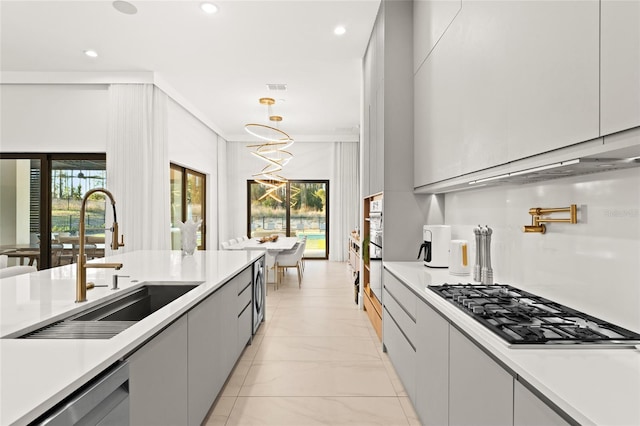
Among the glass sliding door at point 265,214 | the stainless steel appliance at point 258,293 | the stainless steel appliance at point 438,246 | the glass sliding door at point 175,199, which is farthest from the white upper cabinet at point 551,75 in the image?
the glass sliding door at point 265,214

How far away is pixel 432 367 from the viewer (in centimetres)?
→ 179

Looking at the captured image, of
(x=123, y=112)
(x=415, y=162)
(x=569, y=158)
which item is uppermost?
(x=123, y=112)

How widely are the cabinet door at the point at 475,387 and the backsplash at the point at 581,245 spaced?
0.56 metres

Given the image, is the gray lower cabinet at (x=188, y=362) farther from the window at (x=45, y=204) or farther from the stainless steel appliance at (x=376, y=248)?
the window at (x=45, y=204)

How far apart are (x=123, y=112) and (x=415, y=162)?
4485 mm

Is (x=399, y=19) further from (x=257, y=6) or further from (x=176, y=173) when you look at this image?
(x=176, y=173)

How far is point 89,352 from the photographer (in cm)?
104

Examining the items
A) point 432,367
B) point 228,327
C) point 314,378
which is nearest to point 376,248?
point 314,378

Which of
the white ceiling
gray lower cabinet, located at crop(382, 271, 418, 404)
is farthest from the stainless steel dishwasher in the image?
the white ceiling

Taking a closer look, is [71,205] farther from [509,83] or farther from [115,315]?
[509,83]

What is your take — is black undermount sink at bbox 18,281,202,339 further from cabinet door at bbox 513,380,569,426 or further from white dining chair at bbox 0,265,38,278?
cabinet door at bbox 513,380,569,426

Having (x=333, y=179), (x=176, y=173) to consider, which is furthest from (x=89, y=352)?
(x=333, y=179)

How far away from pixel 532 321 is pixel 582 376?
0.42 metres

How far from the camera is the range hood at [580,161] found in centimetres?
101
